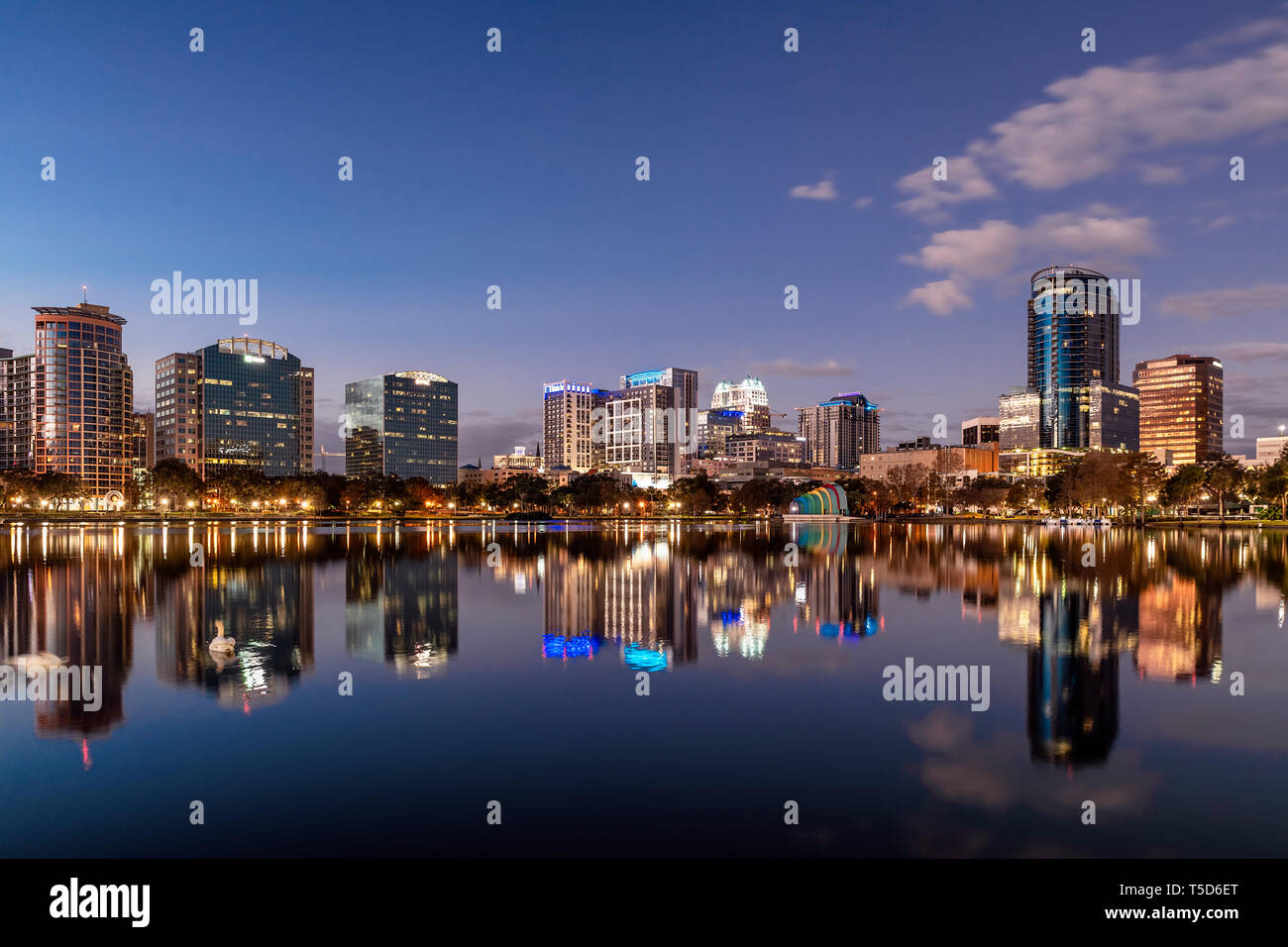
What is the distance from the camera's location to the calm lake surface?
1034cm

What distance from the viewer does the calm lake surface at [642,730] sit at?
10.3 meters

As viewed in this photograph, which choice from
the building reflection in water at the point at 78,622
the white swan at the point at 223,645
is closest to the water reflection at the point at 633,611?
the building reflection in water at the point at 78,622

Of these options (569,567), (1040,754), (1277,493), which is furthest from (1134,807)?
(1277,493)

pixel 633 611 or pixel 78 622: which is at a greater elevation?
pixel 78 622

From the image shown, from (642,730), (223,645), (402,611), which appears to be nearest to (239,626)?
(223,645)

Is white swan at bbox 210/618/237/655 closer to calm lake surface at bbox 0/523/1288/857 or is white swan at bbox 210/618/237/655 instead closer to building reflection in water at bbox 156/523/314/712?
building reflection in water at bbox 156/523/314/712

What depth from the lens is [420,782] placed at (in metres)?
12.1

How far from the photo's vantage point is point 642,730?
14586 mm

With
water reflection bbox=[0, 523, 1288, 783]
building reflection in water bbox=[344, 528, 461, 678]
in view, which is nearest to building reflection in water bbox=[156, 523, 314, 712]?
water reflection bbox=[0, 523, 1288, 783]

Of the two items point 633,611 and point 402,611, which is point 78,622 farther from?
point 633,611

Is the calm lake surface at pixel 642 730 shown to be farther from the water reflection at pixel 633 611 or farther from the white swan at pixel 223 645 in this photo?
the white swan at pixel 223 645

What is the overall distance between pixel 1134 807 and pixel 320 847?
37.5 feet

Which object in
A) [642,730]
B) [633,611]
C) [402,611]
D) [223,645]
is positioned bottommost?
[633,611]

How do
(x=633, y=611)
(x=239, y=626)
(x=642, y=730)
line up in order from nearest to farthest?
1. (x=642, y=730)
2. (x=239, y=626)
3. (x=633, y=611)
